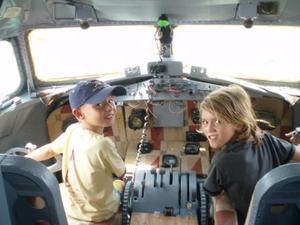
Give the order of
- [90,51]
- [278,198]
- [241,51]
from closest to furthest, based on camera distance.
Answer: [278,198] → [241,51] → [90,51]

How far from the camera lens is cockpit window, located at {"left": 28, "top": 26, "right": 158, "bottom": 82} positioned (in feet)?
13.2

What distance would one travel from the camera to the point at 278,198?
4.48 feet

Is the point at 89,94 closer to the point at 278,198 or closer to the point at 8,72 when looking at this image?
the point at 278,198

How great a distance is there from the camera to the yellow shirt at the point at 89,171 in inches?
96.5

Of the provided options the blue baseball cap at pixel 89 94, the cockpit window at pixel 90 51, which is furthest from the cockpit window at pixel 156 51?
the blue baseball cap at pixel 89 94

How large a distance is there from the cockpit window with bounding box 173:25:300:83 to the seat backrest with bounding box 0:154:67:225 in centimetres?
276

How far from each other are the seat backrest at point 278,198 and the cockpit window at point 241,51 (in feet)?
8.56

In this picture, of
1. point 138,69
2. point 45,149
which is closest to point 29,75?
point 138,69

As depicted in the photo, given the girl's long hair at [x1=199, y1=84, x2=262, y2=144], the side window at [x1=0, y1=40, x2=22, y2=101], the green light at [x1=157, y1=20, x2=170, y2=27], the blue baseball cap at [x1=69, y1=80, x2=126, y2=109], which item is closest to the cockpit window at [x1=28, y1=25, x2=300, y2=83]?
the side window at [x1=0, y1=40, x2=22, y2=101]

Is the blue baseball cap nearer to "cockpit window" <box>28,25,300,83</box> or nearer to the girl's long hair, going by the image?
the girl's long hair

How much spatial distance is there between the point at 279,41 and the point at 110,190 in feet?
7.43

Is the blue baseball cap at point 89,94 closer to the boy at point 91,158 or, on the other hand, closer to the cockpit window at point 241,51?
the boy at point 91,158

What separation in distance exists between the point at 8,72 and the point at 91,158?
1965 mm

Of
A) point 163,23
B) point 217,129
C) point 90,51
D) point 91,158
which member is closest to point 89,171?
point 91,158
